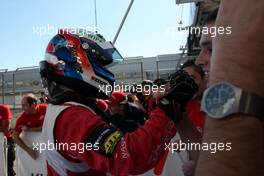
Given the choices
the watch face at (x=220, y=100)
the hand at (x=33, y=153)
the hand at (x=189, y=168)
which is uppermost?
the watch face at (x=220, y=100)

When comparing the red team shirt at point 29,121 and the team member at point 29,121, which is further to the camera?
the red team shirt at point 29,121

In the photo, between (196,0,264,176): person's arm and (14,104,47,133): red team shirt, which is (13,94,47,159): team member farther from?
(196,0,264,176): person's arm

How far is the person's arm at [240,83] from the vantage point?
844mm

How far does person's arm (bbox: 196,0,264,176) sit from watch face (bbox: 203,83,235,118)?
1cm

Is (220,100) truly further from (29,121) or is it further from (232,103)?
(29,121)

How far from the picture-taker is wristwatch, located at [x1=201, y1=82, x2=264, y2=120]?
87 centimetres

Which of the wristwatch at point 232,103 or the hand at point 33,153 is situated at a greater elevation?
the wristwatch at point 232,103

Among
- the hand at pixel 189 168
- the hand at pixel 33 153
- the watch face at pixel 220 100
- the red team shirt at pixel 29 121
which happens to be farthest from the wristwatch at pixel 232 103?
the red team shirt at pixel 29 121

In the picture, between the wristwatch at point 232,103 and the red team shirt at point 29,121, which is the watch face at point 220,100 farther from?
the red team shirt at point 29,121

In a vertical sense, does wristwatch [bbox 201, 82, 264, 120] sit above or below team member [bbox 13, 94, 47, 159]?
above

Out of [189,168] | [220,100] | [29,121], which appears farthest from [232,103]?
[29,121]

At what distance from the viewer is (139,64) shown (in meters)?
12.5

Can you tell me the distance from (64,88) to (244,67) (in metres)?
1.75

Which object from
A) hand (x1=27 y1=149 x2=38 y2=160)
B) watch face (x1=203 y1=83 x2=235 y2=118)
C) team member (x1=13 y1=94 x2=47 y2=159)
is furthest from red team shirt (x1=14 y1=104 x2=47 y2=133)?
watch face (x1=203 y1=83 x2=235 y2=118)
